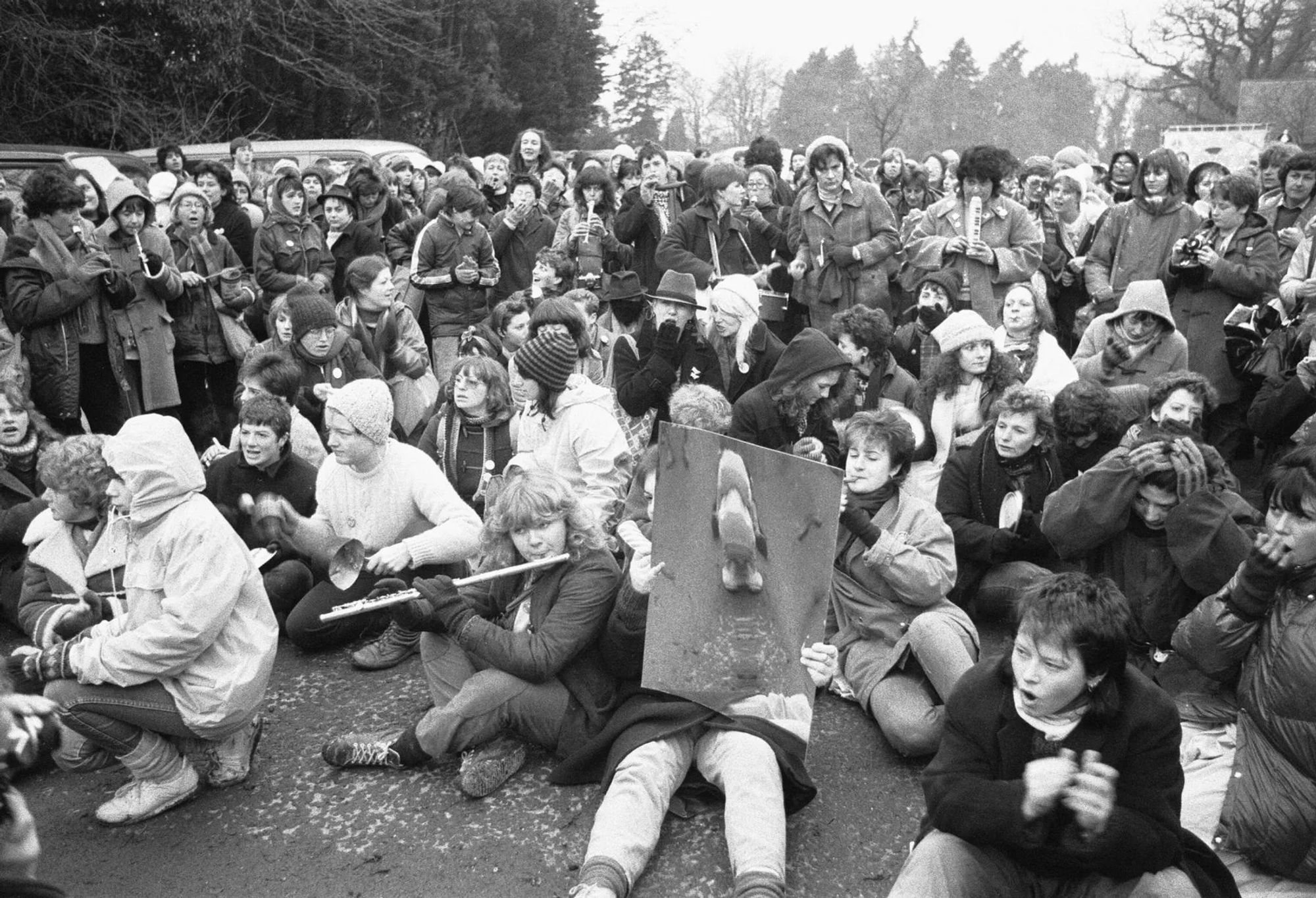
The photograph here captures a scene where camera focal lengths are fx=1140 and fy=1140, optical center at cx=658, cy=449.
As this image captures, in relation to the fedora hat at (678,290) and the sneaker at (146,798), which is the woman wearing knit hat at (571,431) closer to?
the fedora hat at (678,290)

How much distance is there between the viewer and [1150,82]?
42.2 metres

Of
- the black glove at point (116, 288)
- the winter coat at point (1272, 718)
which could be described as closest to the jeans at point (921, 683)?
the winter coat at point (1272, 718)

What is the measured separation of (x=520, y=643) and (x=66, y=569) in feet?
7.12

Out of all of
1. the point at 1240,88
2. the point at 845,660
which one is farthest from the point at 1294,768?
the point at 1240,88

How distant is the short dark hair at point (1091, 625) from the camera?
280cm

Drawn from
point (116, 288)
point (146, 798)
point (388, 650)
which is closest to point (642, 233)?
point (116, 288)

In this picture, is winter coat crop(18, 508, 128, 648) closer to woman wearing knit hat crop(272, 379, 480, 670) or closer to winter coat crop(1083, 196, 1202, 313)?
woman wearing knit hat crop(272, 379, 480, 670)

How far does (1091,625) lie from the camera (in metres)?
2.79

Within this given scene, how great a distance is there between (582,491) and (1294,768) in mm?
3165

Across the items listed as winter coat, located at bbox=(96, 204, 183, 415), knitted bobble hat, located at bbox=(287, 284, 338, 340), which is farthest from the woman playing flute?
winter coat, located at bbox=(96, 204, 183, 415)

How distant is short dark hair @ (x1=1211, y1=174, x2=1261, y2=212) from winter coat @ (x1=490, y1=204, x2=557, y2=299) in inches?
187

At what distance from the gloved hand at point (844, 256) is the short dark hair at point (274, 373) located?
3699mm

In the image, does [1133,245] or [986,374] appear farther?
[1133,245]

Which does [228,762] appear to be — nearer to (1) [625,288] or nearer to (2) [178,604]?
(2) [178,604]
